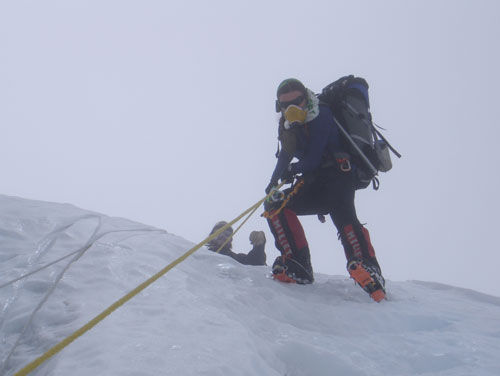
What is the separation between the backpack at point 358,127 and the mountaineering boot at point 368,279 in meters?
0.88

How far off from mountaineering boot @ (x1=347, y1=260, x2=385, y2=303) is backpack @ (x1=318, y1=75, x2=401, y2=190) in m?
0.88

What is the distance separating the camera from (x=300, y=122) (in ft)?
12.5

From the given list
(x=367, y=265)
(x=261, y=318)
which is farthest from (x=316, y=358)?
(x=367, y=265)

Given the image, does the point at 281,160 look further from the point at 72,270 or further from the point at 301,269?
the point at 72,270

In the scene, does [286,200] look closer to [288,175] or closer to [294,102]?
[288,175]

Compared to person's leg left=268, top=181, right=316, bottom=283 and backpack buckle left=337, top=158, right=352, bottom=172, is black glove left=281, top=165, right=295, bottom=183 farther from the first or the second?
backpack buckle left=337, top=158, right=352, bottom=172

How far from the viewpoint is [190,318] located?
2.07 m

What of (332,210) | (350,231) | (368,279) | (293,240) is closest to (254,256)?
(293,240)

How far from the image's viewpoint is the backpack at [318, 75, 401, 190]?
3.86 m

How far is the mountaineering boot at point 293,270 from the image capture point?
158 inches

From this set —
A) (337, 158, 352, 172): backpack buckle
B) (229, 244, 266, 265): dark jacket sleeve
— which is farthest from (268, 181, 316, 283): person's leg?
(229, 244, 266, 265): dark jacket sleeve

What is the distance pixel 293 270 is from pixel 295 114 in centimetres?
153

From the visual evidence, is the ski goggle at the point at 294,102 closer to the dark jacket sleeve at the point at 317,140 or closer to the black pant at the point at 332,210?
the dark jacket sleeve at the point at 317,140

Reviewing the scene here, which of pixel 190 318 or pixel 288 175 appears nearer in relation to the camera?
pixel 190 318
